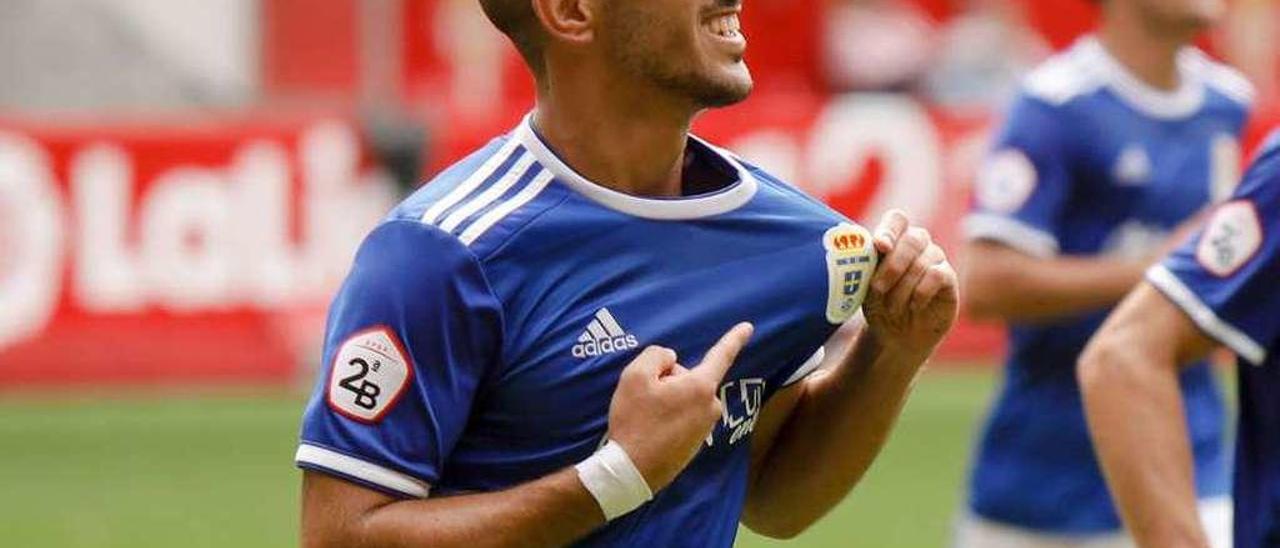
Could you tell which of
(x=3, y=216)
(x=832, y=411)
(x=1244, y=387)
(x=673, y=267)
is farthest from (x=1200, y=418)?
(x=3, y=216)

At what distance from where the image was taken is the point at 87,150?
1520 centimetres

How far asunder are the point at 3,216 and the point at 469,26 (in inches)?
286

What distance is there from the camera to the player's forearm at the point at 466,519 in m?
4.00

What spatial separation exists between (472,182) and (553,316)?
9.4 inches

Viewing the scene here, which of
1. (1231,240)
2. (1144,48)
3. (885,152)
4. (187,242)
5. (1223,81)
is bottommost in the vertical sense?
(187,242)

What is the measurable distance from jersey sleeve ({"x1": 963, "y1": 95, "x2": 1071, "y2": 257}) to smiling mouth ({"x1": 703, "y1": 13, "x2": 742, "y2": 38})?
2.95 m

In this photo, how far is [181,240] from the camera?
15125 millimetres

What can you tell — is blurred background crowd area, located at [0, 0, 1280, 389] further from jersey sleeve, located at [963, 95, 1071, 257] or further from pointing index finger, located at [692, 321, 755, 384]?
pointing index finger, located at [692, 321, 755, 384]

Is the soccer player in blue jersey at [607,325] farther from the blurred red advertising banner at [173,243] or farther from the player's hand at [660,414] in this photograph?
the blurred red advertising banner at [173,243]

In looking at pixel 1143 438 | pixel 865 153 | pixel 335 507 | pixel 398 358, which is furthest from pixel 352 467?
pixel 865 153

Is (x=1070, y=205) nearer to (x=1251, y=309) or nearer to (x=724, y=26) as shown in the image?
(x=1251, y=309)

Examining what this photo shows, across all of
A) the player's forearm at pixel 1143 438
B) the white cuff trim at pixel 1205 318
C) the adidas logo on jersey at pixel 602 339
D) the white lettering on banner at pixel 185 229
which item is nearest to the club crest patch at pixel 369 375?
the adidas logo on jersey at pixel 602 339

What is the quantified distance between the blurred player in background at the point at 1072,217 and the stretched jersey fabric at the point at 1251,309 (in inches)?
82.2

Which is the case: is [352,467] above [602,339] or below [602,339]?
below
